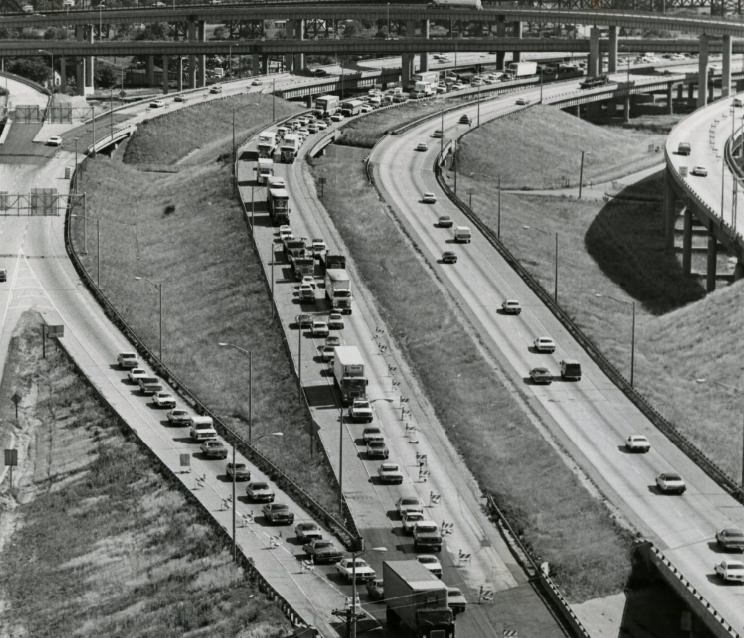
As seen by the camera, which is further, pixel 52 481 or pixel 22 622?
pixel 52 481

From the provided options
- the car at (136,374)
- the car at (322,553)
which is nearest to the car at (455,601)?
the car at (322,553)

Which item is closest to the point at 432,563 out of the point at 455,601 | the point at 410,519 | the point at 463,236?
the point at 455,601

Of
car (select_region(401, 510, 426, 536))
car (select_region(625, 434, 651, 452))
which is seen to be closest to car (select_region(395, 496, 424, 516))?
car (select_region(401, 510, 426, 536))

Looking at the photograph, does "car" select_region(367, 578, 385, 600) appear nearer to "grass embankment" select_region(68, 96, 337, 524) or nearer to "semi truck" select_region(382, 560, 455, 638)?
"semi truck" select_region(382, 560, 455, 638)

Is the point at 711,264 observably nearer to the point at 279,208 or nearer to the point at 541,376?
the point at 279,208

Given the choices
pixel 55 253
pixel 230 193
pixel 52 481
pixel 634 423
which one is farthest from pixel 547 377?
pixel 230 193

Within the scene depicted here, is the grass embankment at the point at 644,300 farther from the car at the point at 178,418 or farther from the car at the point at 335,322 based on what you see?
the car at the point at 178,418

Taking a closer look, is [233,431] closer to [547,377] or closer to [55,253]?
[547,377]
